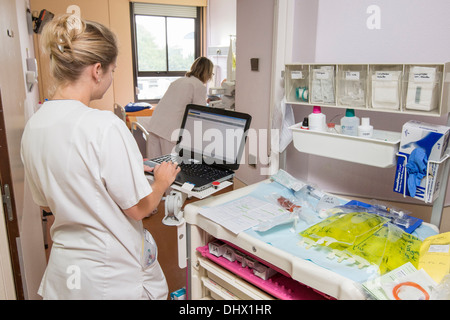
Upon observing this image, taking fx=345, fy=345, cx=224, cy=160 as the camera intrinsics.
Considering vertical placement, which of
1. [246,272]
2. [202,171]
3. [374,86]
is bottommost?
[246,272]

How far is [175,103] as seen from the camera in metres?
2.70

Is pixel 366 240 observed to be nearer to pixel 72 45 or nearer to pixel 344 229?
pixel 344 229

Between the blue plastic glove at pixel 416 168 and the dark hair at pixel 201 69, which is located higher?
the dark hair at pixel 201 69

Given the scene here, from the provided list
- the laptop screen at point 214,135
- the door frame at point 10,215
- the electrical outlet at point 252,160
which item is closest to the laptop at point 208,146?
the laptop screen at point 214,135

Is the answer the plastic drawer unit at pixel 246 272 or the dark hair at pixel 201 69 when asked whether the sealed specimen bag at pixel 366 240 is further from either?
the dark hair at pixel 201 69

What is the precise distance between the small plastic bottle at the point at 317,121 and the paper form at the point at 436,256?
55 cm

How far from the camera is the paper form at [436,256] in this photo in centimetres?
91

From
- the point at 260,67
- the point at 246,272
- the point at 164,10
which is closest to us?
the point at 246,272

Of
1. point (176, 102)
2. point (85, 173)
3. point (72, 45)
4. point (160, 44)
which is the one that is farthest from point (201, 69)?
point (160, 44)

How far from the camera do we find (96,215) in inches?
38.6

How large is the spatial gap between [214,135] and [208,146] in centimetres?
6
